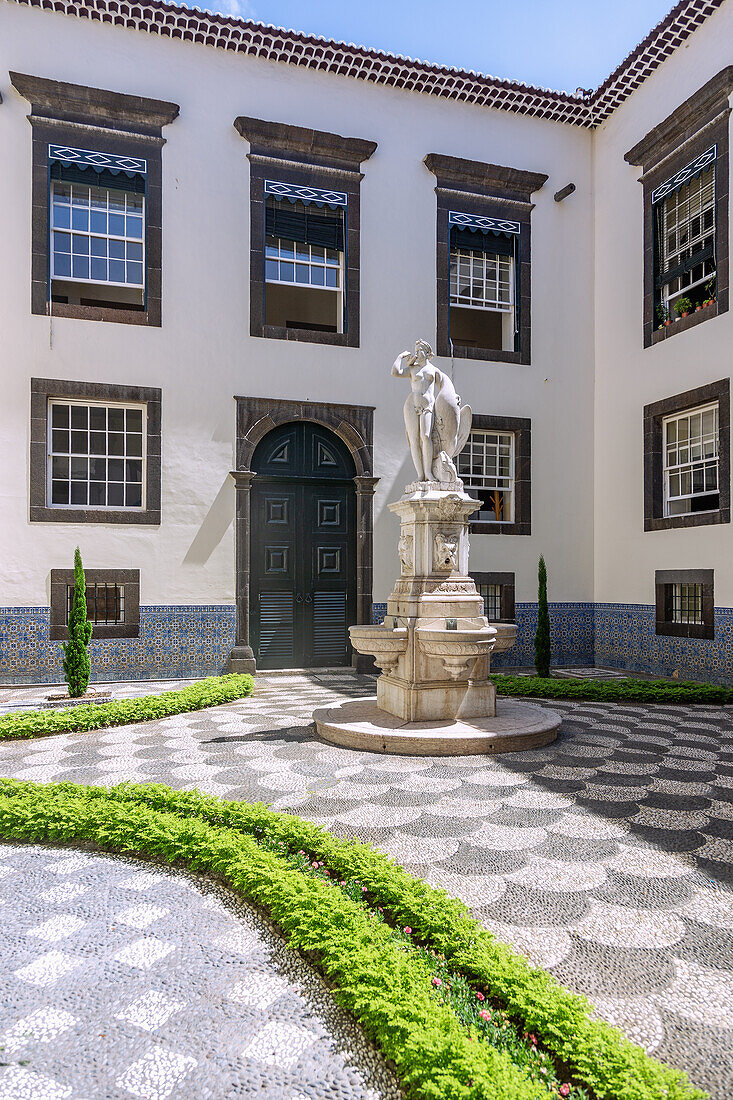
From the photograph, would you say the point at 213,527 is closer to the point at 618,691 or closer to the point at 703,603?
the point at 618,691

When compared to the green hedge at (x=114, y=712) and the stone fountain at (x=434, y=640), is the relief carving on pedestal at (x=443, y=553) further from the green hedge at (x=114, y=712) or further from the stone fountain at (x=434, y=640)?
the green hedge at (x=114, y=712)

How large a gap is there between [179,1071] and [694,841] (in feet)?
8.90

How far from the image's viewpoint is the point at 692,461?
389 inches

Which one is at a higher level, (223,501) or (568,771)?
(223,501)

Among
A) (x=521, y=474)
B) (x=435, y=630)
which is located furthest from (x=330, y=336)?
(x=435, y=630)

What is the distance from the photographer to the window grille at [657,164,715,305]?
31.4 ft

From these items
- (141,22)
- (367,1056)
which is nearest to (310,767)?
(367,1056)

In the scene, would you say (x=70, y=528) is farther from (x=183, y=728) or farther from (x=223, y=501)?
(x=183, y=728)

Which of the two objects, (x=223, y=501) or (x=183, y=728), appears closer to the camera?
(x=183, y=728)

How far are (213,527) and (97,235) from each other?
164 inches

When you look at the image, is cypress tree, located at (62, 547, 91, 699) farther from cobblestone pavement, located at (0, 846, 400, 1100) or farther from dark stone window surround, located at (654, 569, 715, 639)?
dark stone window surround, located at (654, 569, 715, 639)

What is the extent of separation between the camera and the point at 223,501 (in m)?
9.70

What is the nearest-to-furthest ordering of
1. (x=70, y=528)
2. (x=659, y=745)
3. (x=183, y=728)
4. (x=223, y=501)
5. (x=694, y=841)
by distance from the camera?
(x=694, y=841), (x=659, y=745), (x=183, y=728), (x=70, y=528), (x=223, y=501)

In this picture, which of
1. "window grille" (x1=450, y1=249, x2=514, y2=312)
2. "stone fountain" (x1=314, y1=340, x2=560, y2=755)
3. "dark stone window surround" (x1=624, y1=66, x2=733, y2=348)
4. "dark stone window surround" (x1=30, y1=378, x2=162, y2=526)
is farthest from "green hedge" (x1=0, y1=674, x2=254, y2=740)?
"dark stone window surround" (x1=624, y1=66, x2=733, y2=348)
